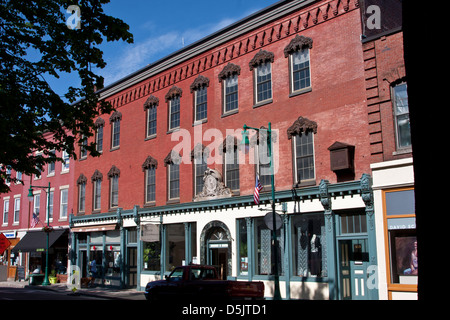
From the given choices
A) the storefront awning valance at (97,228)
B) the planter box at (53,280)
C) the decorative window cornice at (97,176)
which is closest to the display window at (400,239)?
the storefront awning valance at (97,228)

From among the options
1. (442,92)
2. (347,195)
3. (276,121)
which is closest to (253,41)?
(276,121)

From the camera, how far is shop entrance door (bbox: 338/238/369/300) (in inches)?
680

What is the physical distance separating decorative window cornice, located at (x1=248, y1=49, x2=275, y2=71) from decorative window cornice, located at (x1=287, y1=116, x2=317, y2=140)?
11.6ft

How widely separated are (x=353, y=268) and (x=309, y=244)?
2188 millimetres

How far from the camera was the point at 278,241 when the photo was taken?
2038 centimetres

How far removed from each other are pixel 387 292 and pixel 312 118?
24.7 ft

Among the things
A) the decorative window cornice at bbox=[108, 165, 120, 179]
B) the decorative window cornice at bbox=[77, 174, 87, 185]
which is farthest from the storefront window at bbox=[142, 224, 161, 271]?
the decorative window cornice at bbox=[77, 174, 87, 185]

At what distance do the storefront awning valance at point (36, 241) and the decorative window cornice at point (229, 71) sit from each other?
60.9 ft

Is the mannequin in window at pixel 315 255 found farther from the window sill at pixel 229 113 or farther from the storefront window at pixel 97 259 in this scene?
the storefront window at pixel 97 259

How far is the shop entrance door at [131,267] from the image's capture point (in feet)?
93.3

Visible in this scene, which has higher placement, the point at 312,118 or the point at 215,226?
the point at 312,118

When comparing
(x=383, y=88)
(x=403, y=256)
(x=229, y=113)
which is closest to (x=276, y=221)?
(x=403, y=256)

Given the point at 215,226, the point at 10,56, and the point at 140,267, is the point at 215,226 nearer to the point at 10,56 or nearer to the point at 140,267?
the point at 140,267

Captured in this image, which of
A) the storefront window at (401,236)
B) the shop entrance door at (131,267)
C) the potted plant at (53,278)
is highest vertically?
the storefront window at (401,236)
